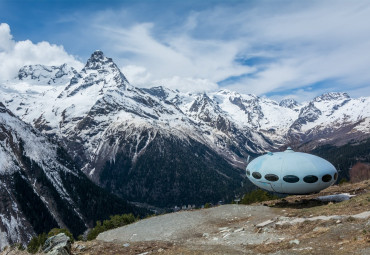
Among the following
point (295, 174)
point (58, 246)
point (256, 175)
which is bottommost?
point (58, 246)

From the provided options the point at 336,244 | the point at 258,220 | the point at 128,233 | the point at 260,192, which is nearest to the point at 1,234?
the point at 260,192

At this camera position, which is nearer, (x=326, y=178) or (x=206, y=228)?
(x=206, y=228)

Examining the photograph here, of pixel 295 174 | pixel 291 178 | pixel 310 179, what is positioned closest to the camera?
pixel 310 179

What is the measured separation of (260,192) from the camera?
78.1 metres

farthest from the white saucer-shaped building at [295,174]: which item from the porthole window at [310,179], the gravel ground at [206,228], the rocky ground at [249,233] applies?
the gravel ground at [206,228]

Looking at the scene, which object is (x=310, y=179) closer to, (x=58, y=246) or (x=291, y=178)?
(x=291, y=178)

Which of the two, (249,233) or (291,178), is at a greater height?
(291,178)

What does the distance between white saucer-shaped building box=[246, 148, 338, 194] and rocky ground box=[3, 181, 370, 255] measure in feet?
9.42

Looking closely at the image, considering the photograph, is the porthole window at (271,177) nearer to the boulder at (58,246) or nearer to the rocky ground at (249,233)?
the rocky ground at (249,233)

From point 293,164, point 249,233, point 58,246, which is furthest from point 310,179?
point 58,246

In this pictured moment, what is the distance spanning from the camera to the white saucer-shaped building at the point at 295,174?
3878cm

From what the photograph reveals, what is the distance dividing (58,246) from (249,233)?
55.7 feet

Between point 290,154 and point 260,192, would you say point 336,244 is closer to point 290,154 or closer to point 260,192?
point 290,154

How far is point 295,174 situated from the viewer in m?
38.8
